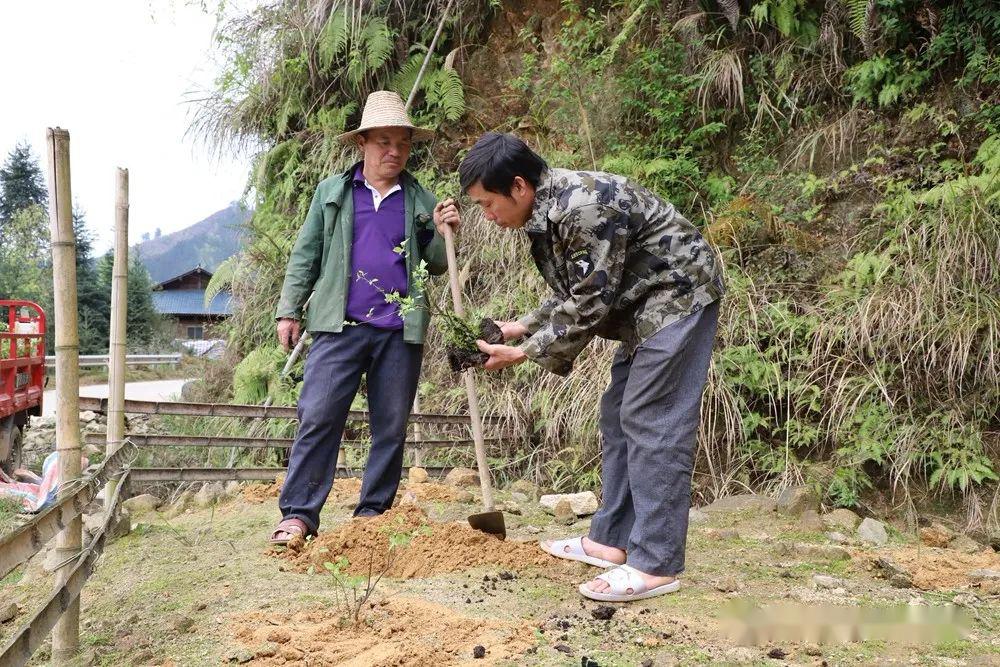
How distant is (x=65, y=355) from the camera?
2.43 m

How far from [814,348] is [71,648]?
13.6 feet

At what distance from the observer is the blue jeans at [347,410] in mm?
3605

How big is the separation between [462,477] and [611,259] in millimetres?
3163

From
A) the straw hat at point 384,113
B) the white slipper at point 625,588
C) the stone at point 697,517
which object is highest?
the straw hat at point 384,113

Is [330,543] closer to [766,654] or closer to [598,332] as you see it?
[598,332]

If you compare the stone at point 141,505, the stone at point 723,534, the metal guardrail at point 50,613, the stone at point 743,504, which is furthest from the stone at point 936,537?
the stone at point 141,505

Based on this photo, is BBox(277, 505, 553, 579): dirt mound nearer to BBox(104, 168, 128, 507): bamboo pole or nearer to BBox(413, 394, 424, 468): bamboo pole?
BBox(104, 168, 128, 507): bamboo pole

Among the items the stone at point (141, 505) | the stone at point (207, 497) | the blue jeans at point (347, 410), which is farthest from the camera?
the stone at point (207, 497)

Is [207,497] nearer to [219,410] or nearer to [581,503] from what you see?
[219,410]

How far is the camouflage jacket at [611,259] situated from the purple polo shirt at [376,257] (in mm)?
1006

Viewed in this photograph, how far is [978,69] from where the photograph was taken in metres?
5.37

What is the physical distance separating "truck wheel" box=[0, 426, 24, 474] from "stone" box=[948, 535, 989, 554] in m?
7.07

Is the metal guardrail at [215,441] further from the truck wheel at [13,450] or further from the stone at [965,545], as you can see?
the stone at [965,545]

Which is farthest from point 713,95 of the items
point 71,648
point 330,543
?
point 71,648
